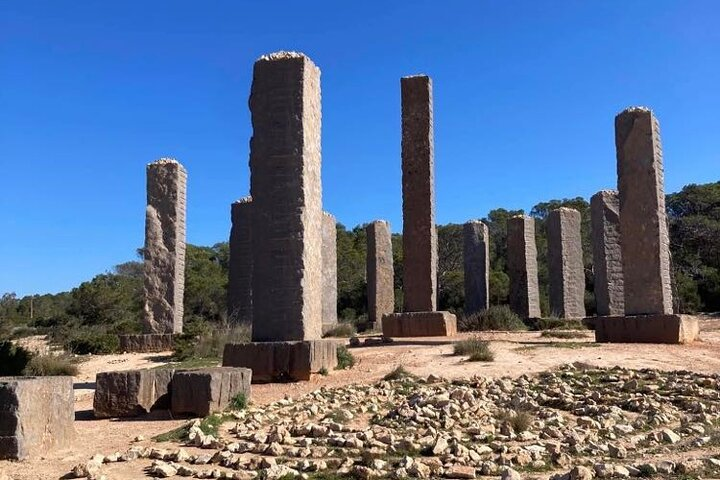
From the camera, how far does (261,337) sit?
8.45m

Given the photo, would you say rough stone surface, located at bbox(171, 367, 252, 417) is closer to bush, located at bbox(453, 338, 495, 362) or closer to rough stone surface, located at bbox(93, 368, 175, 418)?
rough stone surface, located at bbox(93, 368, 175, 418)

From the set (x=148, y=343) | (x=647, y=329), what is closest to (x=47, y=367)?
(x=148, y=343)

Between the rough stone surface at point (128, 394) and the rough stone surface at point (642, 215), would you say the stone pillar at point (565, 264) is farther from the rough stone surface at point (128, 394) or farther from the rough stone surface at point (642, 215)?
the rough stone surface at point (128, 394)

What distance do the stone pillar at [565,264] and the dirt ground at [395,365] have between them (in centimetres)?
700

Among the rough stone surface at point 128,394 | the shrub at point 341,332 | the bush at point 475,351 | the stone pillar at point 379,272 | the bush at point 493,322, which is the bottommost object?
the rough stone surface at point 128,394

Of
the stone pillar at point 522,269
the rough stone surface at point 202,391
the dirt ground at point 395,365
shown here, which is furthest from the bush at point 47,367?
the stone pillar at point 522,269

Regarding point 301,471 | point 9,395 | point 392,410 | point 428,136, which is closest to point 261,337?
point 392,410

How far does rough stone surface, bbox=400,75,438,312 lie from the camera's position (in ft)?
43.0

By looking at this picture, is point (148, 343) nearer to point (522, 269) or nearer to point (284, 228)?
point (284, 228)

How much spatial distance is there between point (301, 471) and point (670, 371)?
217 inches

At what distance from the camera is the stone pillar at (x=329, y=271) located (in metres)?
18.1

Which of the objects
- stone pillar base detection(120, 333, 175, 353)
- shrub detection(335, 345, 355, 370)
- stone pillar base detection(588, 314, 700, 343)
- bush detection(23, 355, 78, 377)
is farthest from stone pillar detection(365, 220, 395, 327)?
bush detection(23, 355, 78, 377)

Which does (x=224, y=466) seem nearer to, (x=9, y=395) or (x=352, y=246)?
(x=9, y=395)

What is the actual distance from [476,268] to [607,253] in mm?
4159
